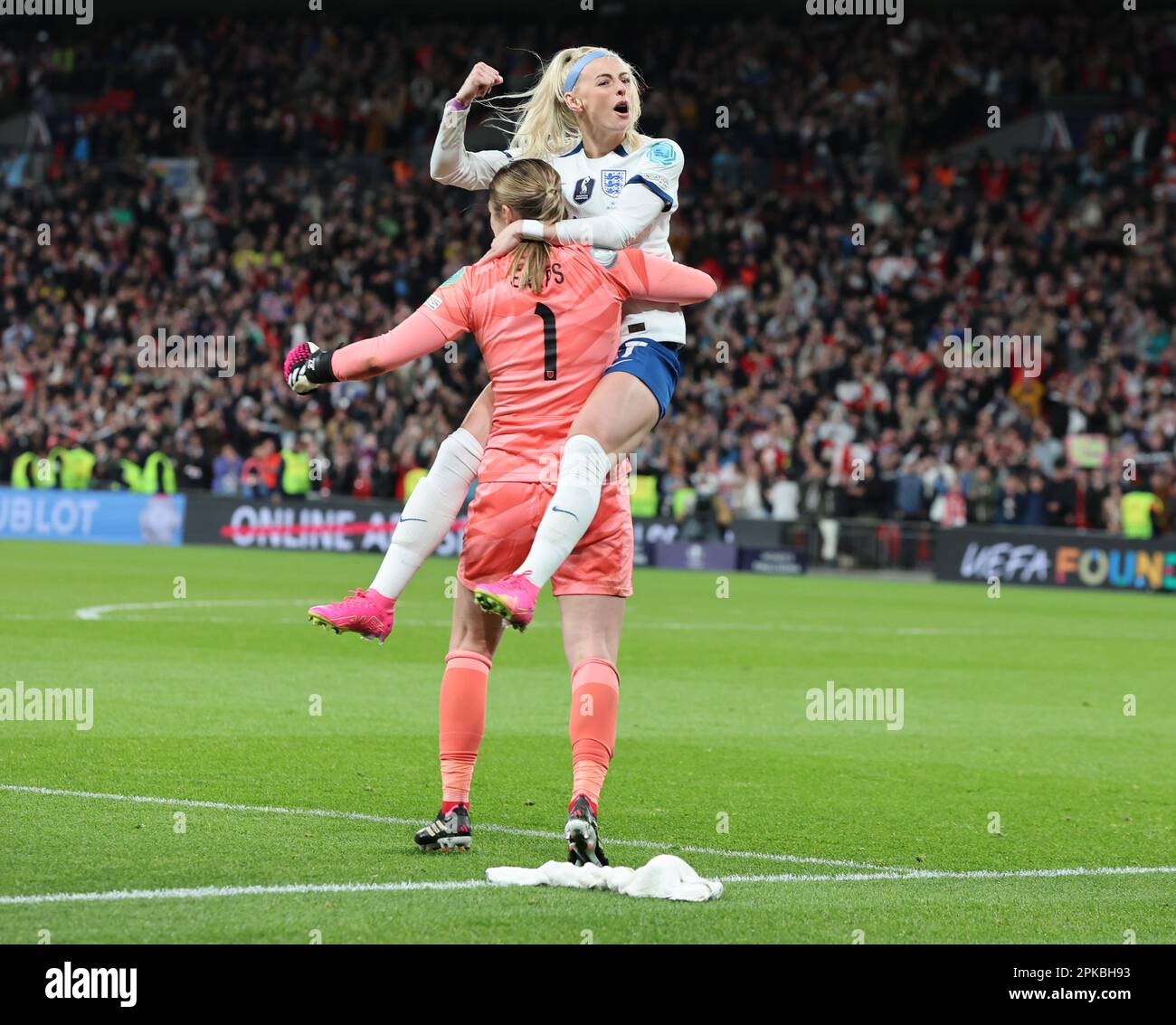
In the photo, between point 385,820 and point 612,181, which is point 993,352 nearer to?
point 385,820

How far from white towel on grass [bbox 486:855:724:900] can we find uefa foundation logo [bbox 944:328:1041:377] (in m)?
25.3

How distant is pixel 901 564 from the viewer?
27938 mm

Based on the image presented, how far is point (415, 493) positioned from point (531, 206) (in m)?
1.10

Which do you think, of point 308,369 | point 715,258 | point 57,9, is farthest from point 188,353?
point 308,369

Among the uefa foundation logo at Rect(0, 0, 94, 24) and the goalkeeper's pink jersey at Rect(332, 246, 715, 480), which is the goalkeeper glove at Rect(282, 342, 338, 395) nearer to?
the goalkeeper's pink jersey at Rect(332, 246, 715, 480)

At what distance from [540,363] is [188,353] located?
29.2 metres

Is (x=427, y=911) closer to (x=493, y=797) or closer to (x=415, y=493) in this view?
(x=415, y=493)

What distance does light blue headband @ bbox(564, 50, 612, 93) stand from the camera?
20.8 feet

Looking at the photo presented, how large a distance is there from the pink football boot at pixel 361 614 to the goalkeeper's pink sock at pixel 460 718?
0.27 meters

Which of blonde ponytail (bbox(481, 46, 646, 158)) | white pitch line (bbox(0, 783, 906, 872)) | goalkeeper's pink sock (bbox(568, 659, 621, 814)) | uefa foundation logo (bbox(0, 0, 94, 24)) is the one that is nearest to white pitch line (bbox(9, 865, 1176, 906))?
white pitch line (bbox(0, 783, 906, 872))

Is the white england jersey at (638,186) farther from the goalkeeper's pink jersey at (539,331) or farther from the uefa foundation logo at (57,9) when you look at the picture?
the uefa foundation logo at (57,9)

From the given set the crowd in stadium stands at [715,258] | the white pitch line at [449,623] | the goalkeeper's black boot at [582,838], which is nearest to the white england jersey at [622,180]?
the goalkeeper's black boot at [582,838]

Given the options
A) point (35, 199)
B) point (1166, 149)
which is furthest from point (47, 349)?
point (1166, 149)

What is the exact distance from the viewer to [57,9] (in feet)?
132
